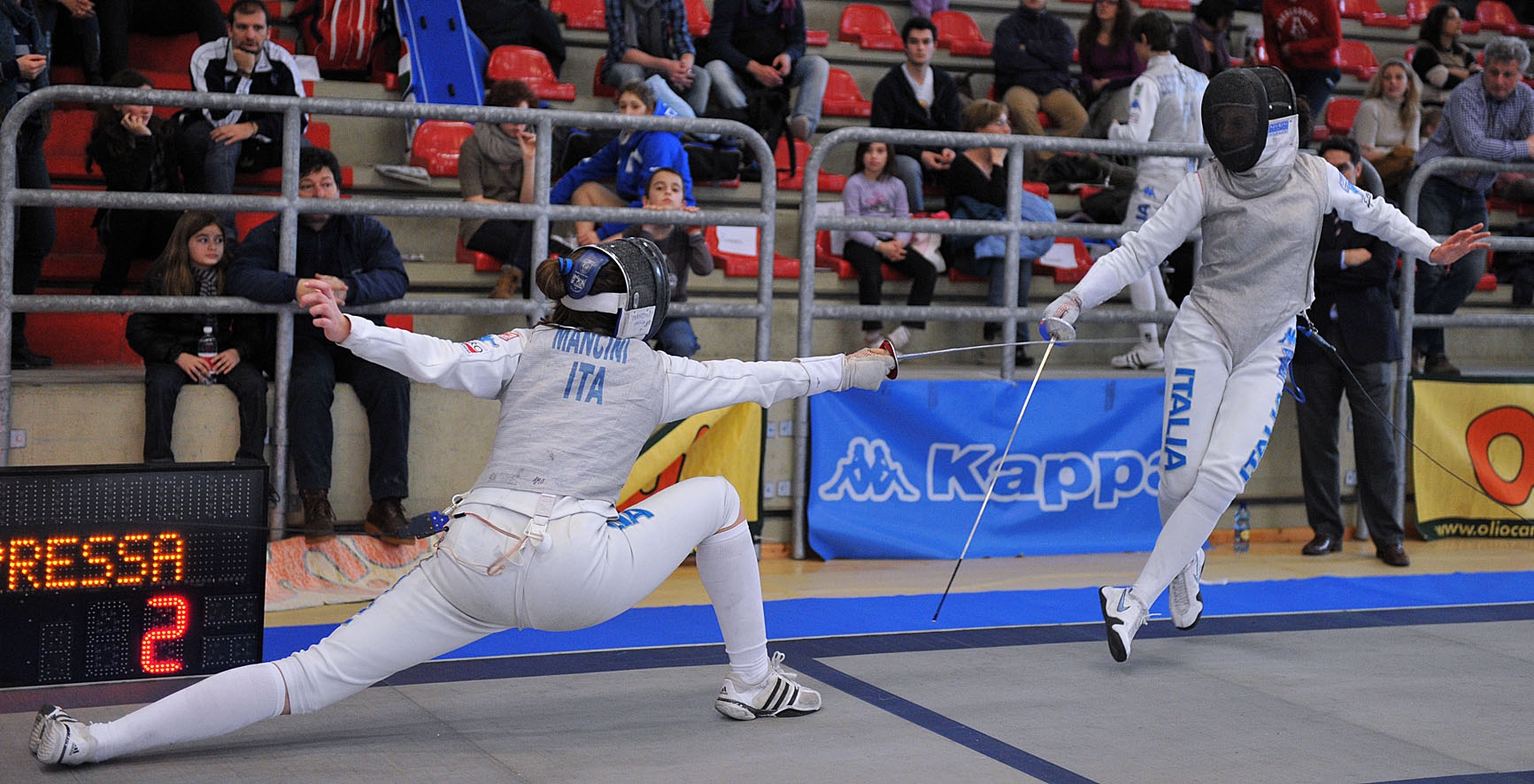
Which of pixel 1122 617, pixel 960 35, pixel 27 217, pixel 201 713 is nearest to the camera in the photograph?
pixel 201 713

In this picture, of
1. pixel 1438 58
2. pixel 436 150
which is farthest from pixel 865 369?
pixel 1438 58

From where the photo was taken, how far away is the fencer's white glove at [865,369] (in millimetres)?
3979

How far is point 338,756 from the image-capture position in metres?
3.66

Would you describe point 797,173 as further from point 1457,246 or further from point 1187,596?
point 1457,246

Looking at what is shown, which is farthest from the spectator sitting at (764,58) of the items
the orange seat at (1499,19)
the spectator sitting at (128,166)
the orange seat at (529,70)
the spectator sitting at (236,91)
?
the orange seat at (1499,19)

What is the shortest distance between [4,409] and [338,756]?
2489 mm

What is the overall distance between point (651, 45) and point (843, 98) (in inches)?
65.6

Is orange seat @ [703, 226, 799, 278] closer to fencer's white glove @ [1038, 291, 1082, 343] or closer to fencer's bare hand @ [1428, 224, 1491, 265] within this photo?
fencer's white glove @ [1038, 291, 1082, 343]

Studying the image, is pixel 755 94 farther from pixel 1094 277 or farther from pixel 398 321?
pixel 1094 277

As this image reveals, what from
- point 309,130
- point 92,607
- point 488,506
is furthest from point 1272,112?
point 309,130

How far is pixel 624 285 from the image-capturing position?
3.72m

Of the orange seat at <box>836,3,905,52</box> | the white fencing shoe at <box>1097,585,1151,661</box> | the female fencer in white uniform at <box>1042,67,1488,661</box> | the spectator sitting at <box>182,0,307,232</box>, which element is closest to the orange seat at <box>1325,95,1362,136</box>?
the orange seat at <box>836,3,905,52</box>

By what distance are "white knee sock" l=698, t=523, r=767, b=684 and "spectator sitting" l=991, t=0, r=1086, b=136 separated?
6.14 meters

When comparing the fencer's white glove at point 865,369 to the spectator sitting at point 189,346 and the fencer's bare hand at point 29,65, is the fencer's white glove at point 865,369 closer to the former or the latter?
the spectator sitting at point 189,346
